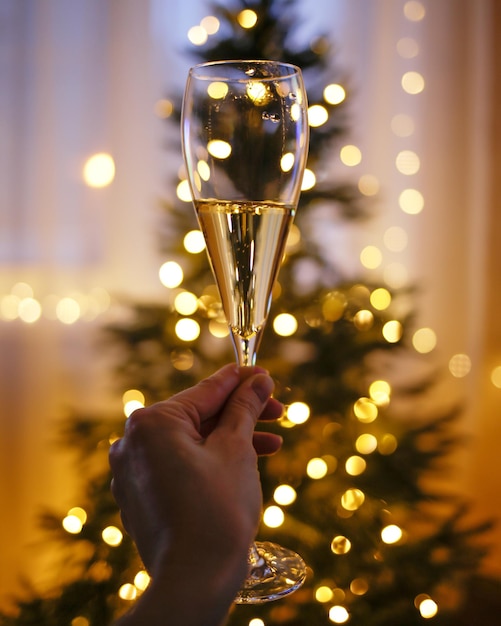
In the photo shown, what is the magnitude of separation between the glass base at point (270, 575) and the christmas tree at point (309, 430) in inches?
33.3

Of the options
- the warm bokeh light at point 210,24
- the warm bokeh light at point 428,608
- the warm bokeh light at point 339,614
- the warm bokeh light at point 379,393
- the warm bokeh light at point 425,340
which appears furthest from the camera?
the warm bokeh light at point 425,340

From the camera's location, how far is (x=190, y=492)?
0.61m

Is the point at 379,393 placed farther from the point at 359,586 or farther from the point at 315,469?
the point at 359,586

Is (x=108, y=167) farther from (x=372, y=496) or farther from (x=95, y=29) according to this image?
(x=372, y=496)

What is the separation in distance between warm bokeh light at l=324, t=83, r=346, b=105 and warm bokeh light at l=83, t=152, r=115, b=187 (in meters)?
0.92

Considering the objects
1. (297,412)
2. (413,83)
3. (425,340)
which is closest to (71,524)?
(297,412)

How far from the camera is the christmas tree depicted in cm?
172

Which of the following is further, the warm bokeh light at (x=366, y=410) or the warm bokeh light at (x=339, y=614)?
the warm bokeh light at (x=366, y=410)

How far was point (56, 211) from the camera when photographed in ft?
8.01

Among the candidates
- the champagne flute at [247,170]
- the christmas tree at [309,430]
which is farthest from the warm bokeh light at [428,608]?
the champagne flute at [247,170]

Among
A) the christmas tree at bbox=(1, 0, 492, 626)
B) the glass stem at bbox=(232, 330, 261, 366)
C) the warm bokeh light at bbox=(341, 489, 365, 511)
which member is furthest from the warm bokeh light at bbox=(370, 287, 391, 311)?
the glass stem at bbox=(232, 330, 261, 366)

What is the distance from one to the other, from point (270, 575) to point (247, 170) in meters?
0.40

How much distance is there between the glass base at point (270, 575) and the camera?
28.7 inches

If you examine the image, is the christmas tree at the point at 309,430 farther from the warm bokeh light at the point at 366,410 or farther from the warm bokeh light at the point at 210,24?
the warm bokeh light at the point at 210,24
